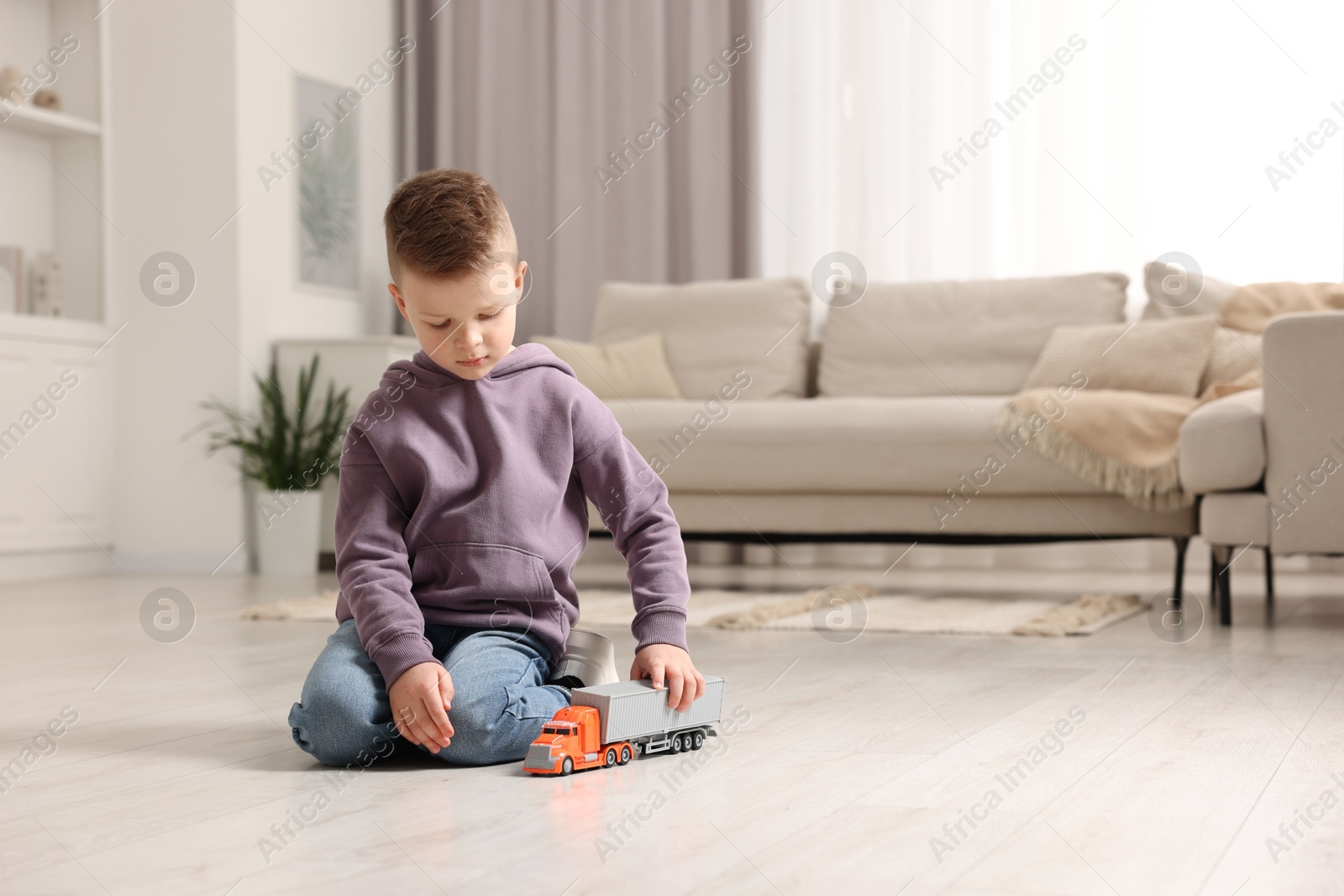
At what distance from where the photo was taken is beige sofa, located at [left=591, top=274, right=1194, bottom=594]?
319 cm

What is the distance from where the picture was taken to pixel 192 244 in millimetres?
4246

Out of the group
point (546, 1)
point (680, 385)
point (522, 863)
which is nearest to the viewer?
Result: point (522, 863)

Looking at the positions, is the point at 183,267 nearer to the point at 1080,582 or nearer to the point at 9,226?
the point at 9,226

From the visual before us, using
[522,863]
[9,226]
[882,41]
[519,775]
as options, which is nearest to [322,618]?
[519,775]

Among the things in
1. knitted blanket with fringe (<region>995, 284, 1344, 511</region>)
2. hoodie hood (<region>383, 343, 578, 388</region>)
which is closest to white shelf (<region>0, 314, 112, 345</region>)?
knitted blanket with fringe (<region>995, 284, 1344, 511</region>)

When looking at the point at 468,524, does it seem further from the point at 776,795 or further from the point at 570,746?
the point at 776,795

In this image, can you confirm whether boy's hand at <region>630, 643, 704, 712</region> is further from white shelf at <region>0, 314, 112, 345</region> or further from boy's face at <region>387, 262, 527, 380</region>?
white shelf at <region>0, 314, 112, 345</region>

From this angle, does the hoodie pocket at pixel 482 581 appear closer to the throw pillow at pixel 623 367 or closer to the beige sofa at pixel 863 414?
the beige sofa at pixel 863 414

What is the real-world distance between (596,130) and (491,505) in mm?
3636

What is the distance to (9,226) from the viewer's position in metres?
4.21

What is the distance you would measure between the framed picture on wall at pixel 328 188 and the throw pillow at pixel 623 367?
0.91 metres

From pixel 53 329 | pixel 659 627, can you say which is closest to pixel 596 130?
pixel 53 329

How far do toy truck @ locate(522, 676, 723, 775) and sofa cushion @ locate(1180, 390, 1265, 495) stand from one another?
154 cm

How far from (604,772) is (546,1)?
4114mm
